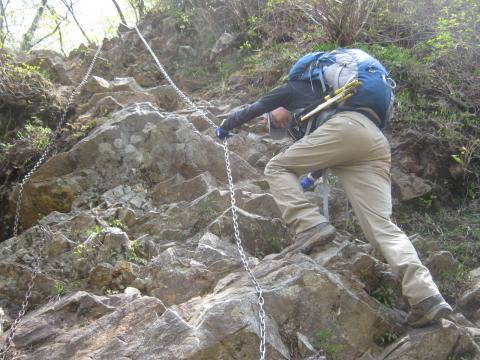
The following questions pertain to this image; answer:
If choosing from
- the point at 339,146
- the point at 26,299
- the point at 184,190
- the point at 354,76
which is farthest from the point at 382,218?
the point at 26,299

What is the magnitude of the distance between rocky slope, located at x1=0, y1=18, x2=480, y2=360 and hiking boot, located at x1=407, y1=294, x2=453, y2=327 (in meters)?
0.09

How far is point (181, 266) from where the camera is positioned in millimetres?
5293

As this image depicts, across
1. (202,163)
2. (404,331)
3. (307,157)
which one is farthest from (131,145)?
(404,331)

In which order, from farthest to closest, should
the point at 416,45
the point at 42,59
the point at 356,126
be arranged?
1. the point at 42,59
2. the point at 416,45
3. the point at 356,126

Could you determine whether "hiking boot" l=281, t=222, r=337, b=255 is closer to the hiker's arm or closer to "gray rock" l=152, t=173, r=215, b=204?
the hiker's arm

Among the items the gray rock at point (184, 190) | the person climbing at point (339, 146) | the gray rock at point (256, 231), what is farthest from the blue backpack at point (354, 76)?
the gray rock at point (184, 190)

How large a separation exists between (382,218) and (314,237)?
0.67 metres

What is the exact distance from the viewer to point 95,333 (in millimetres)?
4469

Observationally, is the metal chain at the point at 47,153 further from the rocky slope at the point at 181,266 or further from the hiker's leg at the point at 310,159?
the hiker's leg at the point at 310,159

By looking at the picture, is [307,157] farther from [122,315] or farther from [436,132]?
[436,132]

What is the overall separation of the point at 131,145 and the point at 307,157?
11.8 ft

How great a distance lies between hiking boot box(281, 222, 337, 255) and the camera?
4.96m

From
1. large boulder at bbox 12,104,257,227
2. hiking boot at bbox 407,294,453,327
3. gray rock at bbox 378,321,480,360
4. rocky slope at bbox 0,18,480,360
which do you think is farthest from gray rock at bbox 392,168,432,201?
gray rock at bbox 378,321,480,360

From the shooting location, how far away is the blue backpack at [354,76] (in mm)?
4945
